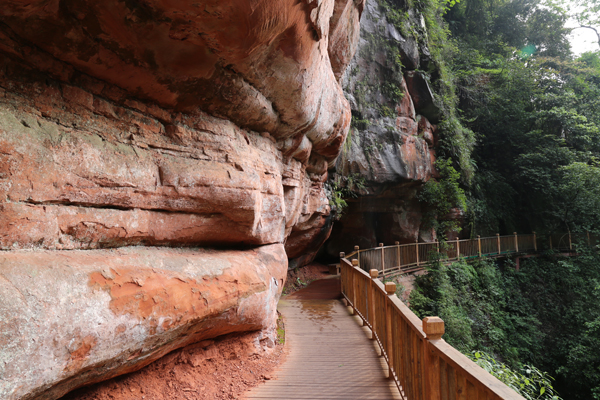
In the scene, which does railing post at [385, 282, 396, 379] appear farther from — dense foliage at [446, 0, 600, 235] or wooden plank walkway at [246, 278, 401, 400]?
dense foliage at [446, 0, 600, 235]

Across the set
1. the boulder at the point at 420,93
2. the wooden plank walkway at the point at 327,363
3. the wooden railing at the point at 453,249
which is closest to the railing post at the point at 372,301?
the wooden plank walkway at the point at 327,363

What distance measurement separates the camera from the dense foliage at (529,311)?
12.1 m

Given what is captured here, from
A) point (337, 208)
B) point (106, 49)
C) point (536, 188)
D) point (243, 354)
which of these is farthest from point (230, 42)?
point (536, 188)

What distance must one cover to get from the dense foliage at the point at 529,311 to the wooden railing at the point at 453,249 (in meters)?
0.60

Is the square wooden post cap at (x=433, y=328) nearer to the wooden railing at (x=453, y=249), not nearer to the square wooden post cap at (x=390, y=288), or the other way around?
the square wooden post cap at (x=390, y=288)

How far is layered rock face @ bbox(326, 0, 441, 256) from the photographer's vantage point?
1355cm

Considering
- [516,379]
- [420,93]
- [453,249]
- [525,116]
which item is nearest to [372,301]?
[516,379]

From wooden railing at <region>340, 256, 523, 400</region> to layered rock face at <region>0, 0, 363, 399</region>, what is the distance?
1806 mm

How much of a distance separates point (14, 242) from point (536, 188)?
21731 mm

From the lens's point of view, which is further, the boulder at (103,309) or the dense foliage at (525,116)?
the dense foliage at (525,116)

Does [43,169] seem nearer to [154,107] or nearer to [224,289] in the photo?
[154,107]

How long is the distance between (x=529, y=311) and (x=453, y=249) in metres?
4.49

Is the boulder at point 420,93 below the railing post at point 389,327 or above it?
above

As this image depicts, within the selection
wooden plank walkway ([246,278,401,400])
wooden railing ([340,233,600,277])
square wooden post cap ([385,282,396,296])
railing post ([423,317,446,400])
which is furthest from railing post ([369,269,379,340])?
wooden railing ([340,233,600,277])
